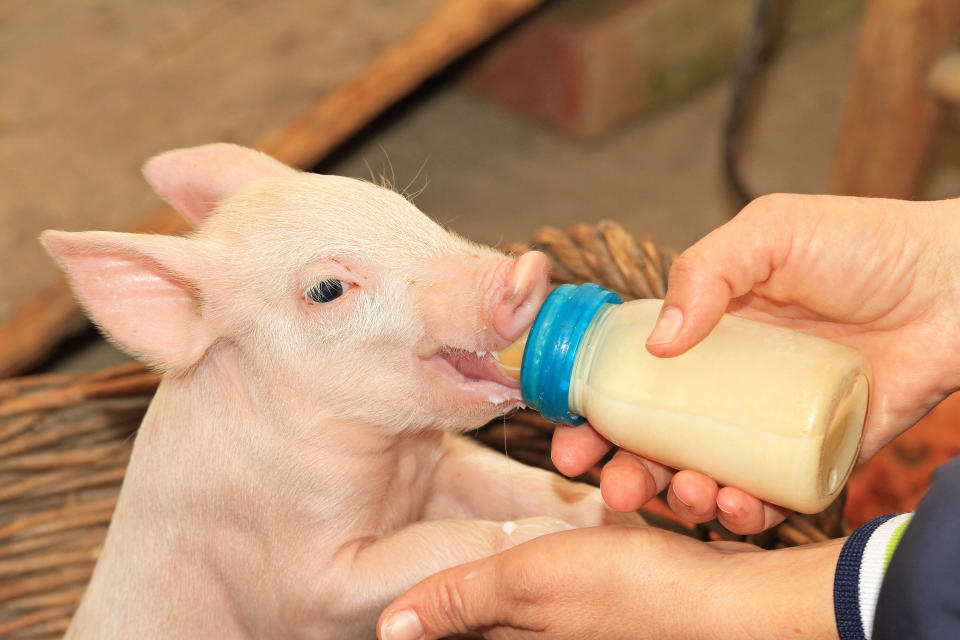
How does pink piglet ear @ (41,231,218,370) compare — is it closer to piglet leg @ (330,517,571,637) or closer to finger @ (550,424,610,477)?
piglet leg @ (330,517,571,637)

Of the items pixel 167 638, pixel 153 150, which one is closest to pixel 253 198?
pixel 167 638

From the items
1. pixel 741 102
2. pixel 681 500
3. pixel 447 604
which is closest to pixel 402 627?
pixel 447 604

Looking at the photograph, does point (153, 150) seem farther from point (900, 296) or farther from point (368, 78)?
point (900, 296)

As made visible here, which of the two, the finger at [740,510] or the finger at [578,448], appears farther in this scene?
the finger at [578,448]

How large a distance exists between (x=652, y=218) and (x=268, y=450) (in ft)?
8.88

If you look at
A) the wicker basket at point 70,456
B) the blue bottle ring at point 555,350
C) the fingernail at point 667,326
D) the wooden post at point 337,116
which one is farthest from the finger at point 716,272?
the wooden post at point 337,116

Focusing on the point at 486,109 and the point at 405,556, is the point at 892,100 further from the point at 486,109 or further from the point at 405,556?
the point at 405,556

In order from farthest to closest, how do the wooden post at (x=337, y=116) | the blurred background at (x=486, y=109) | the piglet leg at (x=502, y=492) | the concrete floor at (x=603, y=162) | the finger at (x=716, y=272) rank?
the concrete floor at (x=603, y=162)
the blurred background at (x=486, y=109)
the wooden post at (x=337, y=116)
the piglet leg at (x=502, y=492)
the finger at (x=716, y=272)

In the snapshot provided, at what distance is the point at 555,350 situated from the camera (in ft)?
4.40

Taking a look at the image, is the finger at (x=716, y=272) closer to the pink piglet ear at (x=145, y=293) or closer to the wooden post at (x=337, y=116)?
the pink piglet ear at (x=145, y=293)

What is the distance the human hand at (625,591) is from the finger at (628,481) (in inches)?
1.5

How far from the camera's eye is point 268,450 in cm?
164

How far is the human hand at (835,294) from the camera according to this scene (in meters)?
1.38

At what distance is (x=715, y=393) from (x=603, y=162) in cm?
321
